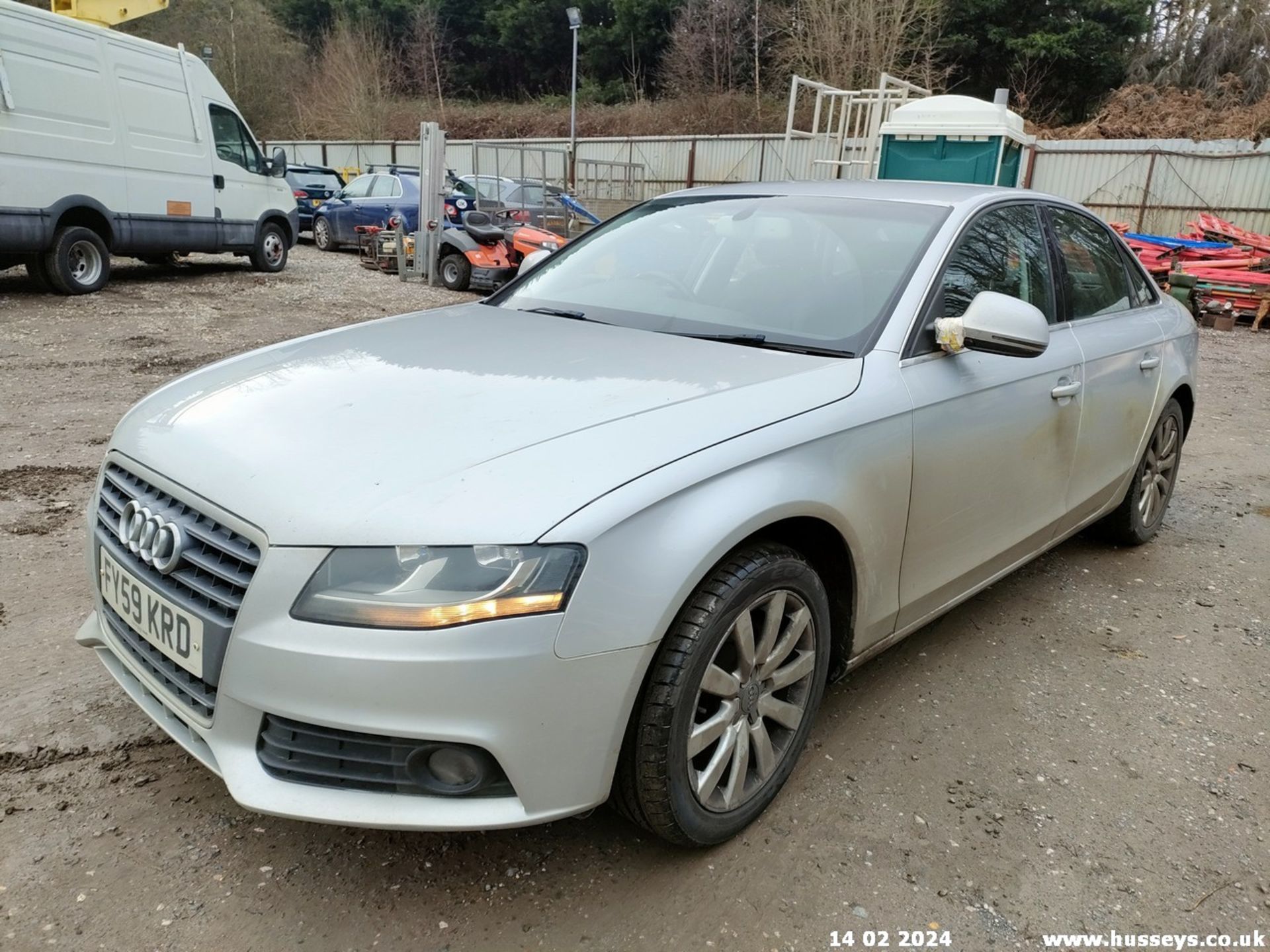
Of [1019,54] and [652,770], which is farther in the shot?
[1019,54]

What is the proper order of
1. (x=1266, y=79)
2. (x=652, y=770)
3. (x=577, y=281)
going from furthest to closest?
(x=1266, y=79), (x=577, y=281), (x=652, y=770)

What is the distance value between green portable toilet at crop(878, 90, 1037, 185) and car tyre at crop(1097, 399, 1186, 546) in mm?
7896

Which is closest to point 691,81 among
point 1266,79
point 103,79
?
point 1266,79

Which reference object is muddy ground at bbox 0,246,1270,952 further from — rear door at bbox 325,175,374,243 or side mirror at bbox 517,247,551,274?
rear door at bbox 325,175,374,243

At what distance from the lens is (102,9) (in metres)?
11.5

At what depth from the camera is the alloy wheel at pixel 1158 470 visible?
409cm

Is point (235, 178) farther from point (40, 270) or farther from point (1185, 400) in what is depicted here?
point (1185, 400)

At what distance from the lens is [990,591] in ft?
12.4

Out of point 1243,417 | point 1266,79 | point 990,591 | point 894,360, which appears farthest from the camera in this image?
point 1266,79

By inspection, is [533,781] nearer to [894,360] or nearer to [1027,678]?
[894,360]

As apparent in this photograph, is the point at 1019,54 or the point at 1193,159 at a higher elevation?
the point at 1019,54

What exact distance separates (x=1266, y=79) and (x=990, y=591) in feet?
96.6

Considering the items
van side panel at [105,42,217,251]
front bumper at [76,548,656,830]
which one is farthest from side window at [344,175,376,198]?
front bumper at [76,548,656,830]

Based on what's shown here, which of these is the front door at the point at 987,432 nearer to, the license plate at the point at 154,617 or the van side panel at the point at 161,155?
the license plate at the point at 154,617
